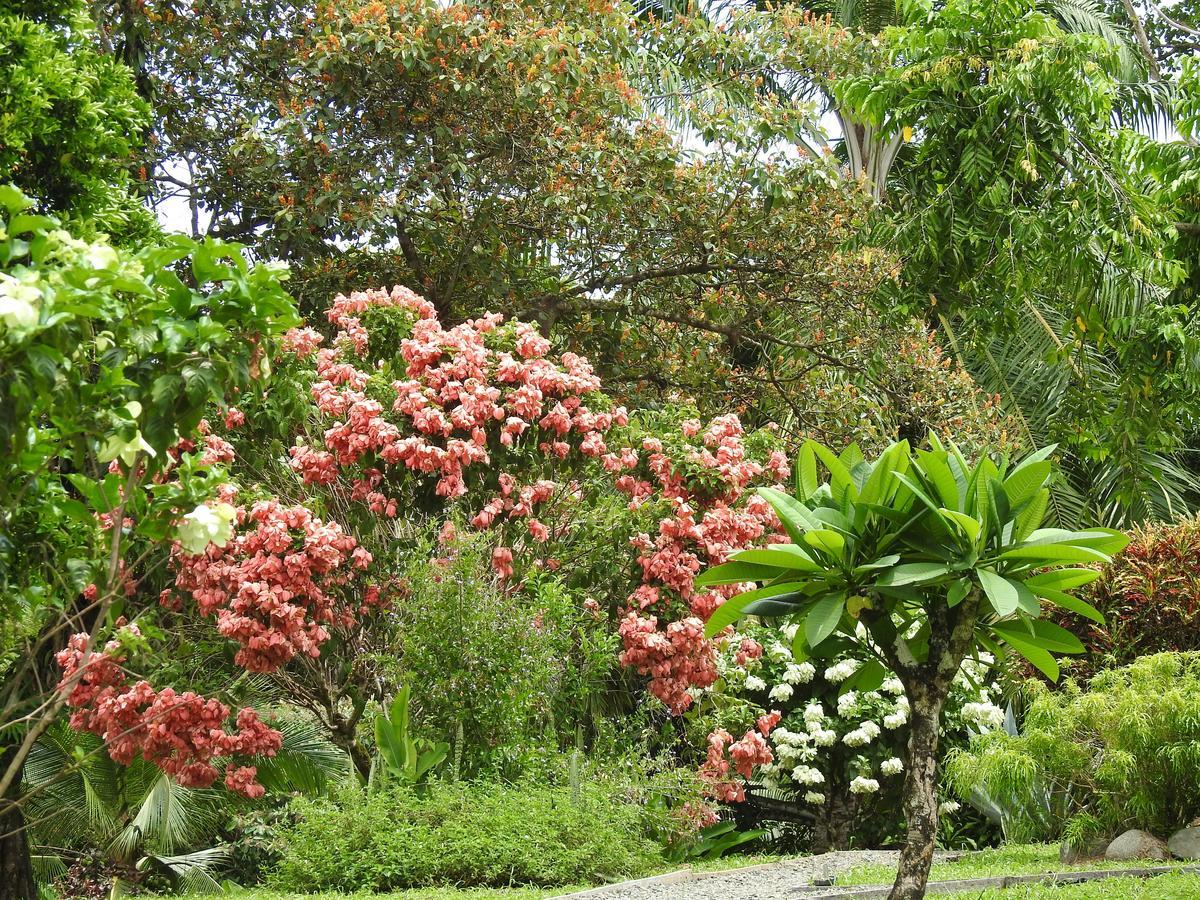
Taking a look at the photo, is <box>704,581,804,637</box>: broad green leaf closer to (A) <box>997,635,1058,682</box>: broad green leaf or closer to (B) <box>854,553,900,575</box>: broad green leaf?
(B) <box>854,553,900,575</box>: broad green leaf

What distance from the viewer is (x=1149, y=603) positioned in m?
8.57

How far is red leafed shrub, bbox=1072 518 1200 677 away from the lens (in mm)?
8500

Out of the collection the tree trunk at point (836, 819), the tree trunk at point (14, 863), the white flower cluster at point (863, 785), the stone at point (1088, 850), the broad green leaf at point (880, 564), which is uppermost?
the broad green leaf at point (880, 564)

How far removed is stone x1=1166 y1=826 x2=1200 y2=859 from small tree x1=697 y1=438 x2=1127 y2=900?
9.23ft

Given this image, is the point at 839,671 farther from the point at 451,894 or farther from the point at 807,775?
the point at 451,894

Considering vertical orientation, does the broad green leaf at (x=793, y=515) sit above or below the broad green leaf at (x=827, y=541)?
above

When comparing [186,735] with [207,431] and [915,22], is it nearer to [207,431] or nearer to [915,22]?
[207,431]

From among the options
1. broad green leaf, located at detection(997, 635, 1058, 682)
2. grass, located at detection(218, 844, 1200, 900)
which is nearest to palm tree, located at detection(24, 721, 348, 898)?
grass, located at detection(218, 844, 1200, 900)

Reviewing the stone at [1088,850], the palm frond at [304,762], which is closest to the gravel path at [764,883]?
the stone at [1088,850]

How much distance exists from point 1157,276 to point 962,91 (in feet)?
5.03

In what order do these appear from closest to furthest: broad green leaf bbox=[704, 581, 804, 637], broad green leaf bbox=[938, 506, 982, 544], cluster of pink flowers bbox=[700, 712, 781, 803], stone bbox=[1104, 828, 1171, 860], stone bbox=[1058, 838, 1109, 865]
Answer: broad green leaf bbox=[938, 506, 982, 544] → broad green leaf bbox=[704, 581, 804, 637] → stone bbox=[1104, 828, 1171, 860] → stone bbox=[1058, 838, 1109, 865] → cluster of pink flowers bbox=[700, 712, 781, 803]

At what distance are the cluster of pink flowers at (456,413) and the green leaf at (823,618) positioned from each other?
349cm

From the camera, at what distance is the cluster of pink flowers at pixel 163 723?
6.57 metres

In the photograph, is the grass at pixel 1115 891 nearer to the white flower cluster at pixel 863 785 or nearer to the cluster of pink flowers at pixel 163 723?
the white flower cluster at pixel 863 785
